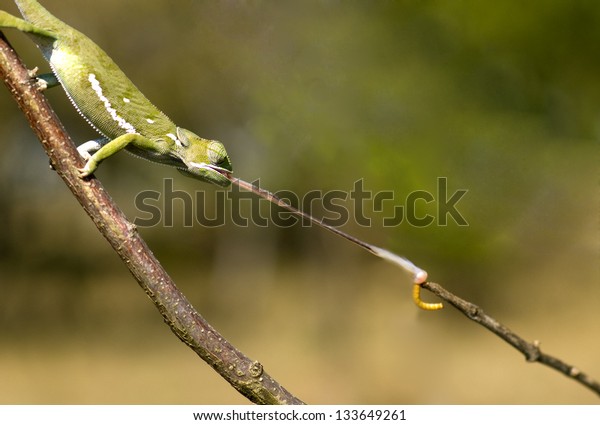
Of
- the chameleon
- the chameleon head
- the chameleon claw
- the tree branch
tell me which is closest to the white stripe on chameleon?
the chameleon

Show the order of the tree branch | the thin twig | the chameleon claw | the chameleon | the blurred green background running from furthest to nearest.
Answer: the blurred green background < the chameleon < the tree branch < the chameleon claw < the thin twig

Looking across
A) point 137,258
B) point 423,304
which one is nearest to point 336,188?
point 137,258

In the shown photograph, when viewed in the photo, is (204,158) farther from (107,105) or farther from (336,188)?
(336,188)

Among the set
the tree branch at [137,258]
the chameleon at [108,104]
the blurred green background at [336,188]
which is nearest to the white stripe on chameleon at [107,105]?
the chameleon at [108,104]

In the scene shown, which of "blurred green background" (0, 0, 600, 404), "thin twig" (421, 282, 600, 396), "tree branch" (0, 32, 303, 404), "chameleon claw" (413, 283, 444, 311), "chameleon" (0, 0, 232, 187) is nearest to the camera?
"thin twig" (421, 282, 600, 396)

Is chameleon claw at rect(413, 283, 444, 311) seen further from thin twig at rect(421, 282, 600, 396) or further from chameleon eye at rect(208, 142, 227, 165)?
Result: chameleon eye at rect(208, 142, 227, 165)

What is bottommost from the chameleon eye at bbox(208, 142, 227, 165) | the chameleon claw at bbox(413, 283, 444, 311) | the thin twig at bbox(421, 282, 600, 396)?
the thin twig at bbox(421, 282, 600, 396)
